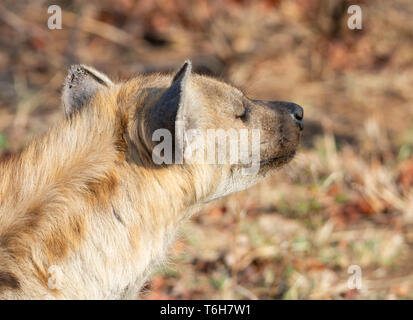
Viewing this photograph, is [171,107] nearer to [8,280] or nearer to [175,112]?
[175,112]

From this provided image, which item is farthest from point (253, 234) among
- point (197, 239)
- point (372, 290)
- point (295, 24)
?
point (295, 24)

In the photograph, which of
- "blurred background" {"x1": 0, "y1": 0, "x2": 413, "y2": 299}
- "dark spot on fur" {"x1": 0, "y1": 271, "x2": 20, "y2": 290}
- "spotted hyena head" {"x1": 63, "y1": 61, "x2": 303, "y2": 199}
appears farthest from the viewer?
"blurred background" {"x1": 0, "y1": 0, "x2": 413, "y2": 299}

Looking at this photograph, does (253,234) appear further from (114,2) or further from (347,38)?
(114,2)

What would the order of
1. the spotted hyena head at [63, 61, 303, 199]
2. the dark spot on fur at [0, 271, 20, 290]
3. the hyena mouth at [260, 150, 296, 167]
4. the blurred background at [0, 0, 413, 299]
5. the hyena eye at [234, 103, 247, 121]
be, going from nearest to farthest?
the dark spot on fur at [0, 271, 20, 290]
the spotted hyena head at [63, 61, 303, 199]
the hyena eye at [234, 103, 247, 121]
the hyena mouth at [260, 150, 296, 167]
the blurred background at [0, 0, 413, 299]

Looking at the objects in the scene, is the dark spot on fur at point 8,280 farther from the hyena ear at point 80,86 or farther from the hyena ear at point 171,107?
the hyena ear at point 80,86

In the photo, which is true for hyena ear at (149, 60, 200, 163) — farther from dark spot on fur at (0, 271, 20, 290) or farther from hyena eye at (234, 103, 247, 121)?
dark spot on fur at (0, 271, 20, 290)

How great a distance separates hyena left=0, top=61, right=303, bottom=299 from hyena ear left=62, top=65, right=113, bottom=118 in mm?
141

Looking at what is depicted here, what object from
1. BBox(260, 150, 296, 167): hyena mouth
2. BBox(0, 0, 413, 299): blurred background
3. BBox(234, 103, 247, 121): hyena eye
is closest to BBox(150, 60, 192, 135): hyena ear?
BBox(234, 103, 247, 121): hyena eye

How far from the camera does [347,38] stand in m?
8.02

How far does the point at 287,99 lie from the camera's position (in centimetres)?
700

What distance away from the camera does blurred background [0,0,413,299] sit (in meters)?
4.34

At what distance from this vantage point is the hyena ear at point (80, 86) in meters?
3.07

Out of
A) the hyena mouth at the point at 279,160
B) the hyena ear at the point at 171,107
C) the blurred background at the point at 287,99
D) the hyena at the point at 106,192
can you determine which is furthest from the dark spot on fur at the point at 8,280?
the hyena mouth at the point at 279,160

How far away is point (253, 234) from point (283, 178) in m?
1.03
